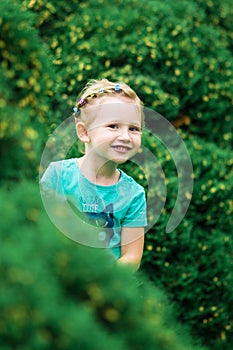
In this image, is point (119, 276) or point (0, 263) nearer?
point (0, 263)

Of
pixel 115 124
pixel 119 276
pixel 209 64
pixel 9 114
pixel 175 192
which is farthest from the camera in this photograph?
pixel 209 64

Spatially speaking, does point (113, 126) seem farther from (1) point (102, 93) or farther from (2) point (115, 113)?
(1) point (102, 93)

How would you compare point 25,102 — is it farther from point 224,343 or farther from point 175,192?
point 224,343

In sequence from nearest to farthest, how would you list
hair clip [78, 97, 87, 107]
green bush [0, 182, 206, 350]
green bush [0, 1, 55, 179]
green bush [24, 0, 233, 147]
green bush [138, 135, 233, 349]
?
green bush [0, 182, 206, 350]
green bush [0, 1, 55, 179]
hair clip [78, 97, 87, 107]
green bush [138, 135, 233, 349]
green bush [24, 0, 233, 147]

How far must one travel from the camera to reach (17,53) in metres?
2.47

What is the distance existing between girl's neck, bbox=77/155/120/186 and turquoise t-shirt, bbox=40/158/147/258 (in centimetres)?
3

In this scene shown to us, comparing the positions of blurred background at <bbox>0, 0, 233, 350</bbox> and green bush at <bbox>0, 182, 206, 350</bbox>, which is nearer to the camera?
green bush at <bbox>0, 182, 206, 350</bbox>

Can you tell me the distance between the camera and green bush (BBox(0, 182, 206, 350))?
1.65 m

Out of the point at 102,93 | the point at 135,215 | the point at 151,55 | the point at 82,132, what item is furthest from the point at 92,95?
the point at 151,55

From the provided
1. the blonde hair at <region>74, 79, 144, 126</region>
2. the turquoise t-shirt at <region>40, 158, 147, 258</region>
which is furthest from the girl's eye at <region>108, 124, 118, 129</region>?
the turquoise t-shirt at <region>40, 158, 147, 258</region>

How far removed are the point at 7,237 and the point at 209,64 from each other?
4.02m

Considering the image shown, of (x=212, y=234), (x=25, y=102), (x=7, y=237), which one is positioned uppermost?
(x=7, y=237)

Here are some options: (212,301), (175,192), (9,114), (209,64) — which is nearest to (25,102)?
(9,114)

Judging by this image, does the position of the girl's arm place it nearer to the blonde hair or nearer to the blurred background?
the blurred background
